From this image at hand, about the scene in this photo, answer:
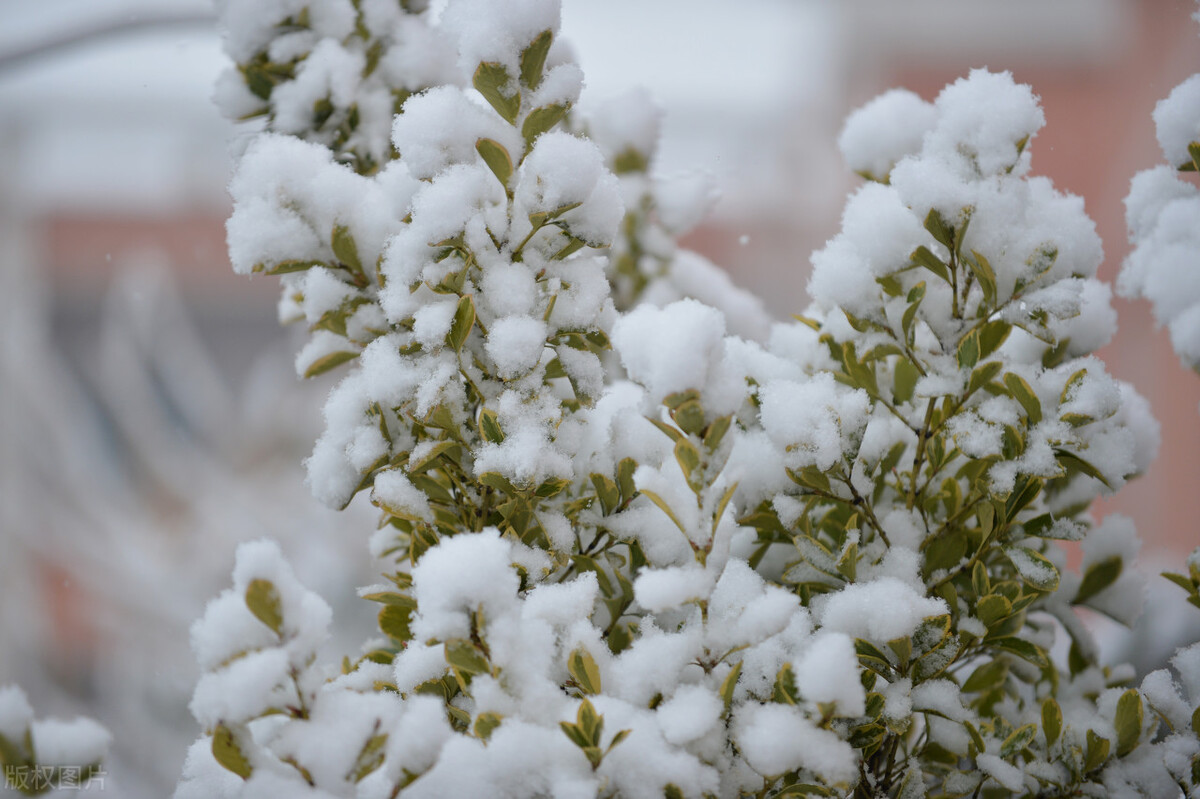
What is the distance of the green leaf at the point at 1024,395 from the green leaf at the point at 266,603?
0.29m

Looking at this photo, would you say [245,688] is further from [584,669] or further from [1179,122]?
[1179,122]

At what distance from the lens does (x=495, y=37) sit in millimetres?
301

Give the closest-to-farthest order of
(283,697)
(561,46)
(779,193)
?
(283,697) < (561,46) < (779,193)

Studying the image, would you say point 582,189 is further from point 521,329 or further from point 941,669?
point 941,669

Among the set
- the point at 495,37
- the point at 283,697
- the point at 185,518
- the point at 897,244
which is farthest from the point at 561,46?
the point at 185,518

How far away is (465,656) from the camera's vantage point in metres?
0.26

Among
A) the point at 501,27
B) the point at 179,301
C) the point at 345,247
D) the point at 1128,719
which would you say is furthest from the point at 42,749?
the point at 179,301

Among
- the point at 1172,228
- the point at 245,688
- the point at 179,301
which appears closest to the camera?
the point at 245,688

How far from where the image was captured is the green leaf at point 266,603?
25cm

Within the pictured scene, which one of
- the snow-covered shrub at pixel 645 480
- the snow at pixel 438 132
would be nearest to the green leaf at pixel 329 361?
the snow-covered shrub at pixel 645 480

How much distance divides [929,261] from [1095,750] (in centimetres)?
21

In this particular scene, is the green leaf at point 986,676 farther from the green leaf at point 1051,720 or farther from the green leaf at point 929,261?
the green leaf at point 929,261

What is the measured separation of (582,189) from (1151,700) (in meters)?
0.33

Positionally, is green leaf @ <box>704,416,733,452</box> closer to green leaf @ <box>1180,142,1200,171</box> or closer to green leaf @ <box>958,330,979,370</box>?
green leaf @ <box>958,330,979,370</box>
